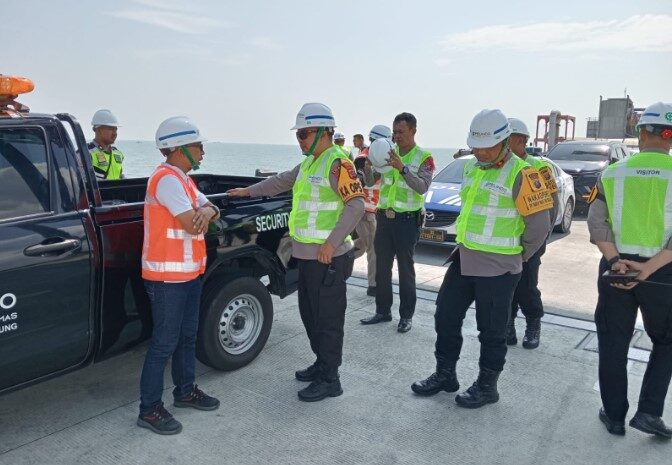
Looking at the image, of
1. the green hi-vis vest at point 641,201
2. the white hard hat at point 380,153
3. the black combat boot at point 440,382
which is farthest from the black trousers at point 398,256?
the green hi-vis vest at point 641,201

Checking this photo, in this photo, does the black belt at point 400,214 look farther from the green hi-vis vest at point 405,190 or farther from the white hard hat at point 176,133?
the white hard hat at point 176,133


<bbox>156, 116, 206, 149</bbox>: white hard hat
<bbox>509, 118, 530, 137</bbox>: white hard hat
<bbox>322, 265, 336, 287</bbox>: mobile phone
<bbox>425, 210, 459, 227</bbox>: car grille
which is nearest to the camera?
<bbox>156, 116, 206, 149</bbox>: white hard hat

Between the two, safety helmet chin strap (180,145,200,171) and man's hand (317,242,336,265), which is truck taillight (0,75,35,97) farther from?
man's hand (317,242,336,265)

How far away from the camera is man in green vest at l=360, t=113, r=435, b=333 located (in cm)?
467

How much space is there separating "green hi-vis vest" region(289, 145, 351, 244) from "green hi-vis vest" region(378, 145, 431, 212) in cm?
130

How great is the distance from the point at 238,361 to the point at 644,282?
2618 mm

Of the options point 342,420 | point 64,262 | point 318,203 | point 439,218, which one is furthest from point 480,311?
point 439,218

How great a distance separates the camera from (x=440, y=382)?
12.0 ft

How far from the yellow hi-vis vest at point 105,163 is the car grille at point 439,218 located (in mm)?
4295

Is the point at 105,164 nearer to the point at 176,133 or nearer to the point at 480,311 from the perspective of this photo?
the point at 176,133

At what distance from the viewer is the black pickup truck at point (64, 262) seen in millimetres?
2670

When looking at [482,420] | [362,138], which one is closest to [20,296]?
[482,420]

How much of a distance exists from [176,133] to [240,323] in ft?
5.03

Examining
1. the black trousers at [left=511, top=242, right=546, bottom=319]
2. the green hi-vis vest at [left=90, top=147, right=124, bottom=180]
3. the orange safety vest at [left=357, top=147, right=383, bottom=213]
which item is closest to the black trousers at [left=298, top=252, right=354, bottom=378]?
the black trousers at [left=511, top=242, right=546, bottom=319]
